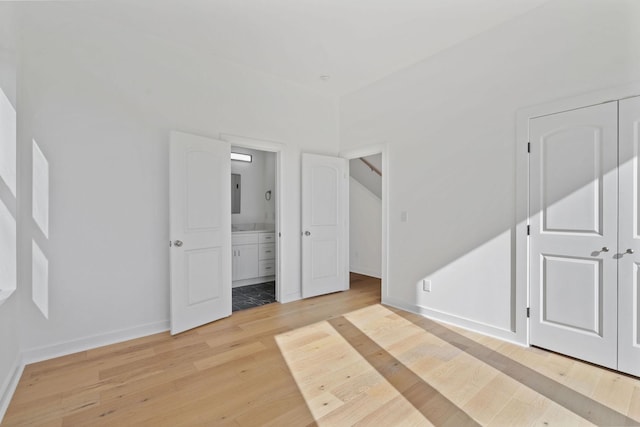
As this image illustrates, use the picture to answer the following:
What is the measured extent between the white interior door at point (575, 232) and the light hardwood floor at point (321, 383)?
0.24 m

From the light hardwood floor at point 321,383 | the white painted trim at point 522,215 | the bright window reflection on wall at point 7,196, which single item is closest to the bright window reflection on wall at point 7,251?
the bright window reflection on wall at point 7,196

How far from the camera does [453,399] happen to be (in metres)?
1.98

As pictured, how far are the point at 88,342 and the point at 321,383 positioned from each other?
7.12 ft

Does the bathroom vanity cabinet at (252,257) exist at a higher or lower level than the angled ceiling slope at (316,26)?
lower

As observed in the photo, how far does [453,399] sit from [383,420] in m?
0.53

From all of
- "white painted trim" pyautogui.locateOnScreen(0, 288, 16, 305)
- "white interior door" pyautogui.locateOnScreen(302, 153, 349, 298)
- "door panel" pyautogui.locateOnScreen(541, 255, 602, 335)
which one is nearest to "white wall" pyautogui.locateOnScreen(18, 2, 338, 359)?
"white painted trim" pyautogui.locateOnScreen(0, 288, 16, 305)

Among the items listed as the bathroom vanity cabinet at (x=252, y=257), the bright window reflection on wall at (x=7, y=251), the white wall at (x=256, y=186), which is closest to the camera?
the bright window reflection on wall at (x=7, y=251)

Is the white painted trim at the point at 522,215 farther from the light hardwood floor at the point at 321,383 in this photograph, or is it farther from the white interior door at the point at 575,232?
the light hardwood floor at the point at 321,383

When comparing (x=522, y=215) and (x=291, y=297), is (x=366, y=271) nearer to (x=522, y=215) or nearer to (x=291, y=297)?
(x=291, y=297)

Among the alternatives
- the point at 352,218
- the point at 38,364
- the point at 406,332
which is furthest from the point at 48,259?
the point at 352,218

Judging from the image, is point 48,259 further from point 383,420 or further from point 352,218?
point 352,218

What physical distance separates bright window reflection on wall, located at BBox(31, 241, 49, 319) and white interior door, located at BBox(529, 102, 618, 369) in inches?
165

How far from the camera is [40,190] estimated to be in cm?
255

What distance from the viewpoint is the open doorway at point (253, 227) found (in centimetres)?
472
